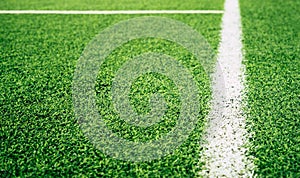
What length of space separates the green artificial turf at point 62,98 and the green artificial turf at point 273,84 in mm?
271

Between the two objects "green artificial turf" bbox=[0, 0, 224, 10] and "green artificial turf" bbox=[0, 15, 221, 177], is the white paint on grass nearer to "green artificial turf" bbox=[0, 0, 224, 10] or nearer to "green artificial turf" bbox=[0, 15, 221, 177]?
"green artificial turf" bbox=[0, 15, 221, 177]

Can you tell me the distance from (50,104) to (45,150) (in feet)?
1.29

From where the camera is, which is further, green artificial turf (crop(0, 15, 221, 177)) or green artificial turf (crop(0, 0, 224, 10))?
green artificial turf (crop(0, 0, 224, 10))

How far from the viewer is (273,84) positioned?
6.88 ft

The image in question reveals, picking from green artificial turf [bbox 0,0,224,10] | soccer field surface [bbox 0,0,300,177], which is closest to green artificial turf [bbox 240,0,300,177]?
soccer field surface [bbox 0,0,300,177]

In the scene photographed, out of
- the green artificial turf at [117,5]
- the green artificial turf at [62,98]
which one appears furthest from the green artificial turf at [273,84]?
the green artificial turf at [117,5]

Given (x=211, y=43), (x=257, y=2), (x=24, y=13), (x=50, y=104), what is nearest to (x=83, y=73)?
(x=50, y=104)

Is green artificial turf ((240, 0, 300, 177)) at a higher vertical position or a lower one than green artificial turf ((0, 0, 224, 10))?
lower

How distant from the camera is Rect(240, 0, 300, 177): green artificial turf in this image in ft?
5.20

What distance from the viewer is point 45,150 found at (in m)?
1.67

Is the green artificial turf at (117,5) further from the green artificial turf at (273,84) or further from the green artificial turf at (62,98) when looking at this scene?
the green artificial turf at (273,84)

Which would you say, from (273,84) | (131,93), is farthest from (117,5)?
(273,84)

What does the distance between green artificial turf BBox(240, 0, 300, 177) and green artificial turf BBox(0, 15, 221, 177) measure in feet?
0.89

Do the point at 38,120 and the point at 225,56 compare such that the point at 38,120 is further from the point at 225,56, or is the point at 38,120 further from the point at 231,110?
the point at 225,56
